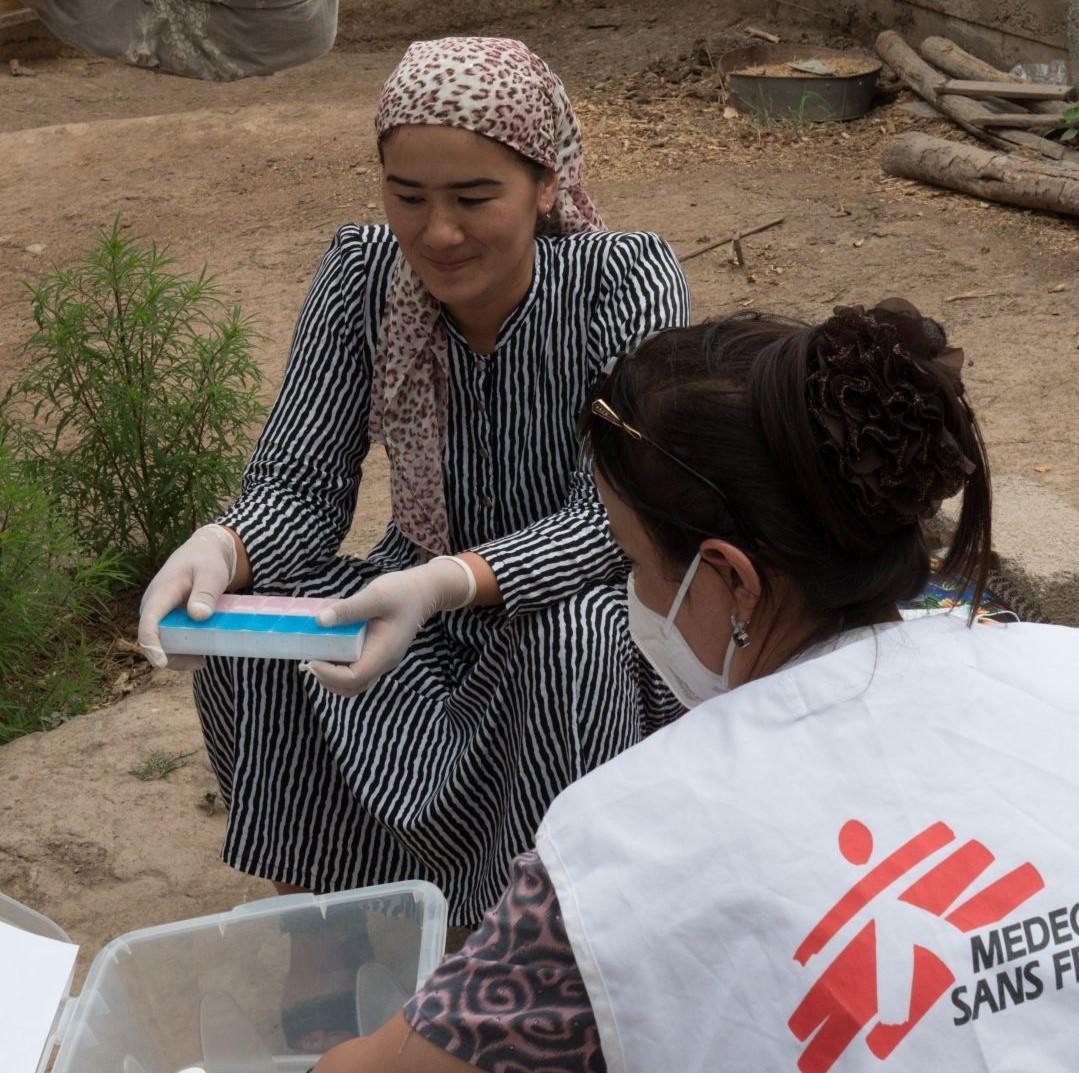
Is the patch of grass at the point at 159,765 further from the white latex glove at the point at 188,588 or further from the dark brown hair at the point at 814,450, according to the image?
the dark brown hair at the point at 814,450

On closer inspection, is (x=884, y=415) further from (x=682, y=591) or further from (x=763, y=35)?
(x=763, y=35)

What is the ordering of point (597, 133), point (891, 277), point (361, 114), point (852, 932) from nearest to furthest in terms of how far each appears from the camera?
point (852, 932)
point (891, 277)
point (597, 133)
point (361, 114)

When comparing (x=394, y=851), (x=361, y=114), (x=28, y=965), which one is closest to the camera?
(x=28, y=965)

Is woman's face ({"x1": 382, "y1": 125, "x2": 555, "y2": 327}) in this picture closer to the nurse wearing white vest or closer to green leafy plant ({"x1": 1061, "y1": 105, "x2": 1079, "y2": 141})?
the nurse wearing white vest

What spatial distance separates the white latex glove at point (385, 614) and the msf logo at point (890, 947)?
0.98 metres

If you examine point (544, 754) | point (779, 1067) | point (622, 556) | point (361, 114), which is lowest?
point (361, 114)

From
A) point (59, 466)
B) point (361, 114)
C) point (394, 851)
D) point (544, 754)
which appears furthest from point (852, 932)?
point (361, 114)

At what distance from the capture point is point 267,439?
244cm

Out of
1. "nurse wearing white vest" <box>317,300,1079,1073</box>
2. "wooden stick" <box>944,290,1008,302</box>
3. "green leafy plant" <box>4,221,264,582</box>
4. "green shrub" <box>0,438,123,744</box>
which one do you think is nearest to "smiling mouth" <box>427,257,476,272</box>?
"nurse wearing white vest" <box>317,300,1079,1073</box>

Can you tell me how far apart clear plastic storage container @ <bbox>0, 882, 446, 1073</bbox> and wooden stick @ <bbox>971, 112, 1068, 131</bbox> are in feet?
18.5

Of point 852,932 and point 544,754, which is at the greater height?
point 852,932

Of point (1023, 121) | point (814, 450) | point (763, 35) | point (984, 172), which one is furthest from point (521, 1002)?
point (763, 35)

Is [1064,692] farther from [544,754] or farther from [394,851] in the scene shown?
[394,851]

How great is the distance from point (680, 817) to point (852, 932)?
155mm
